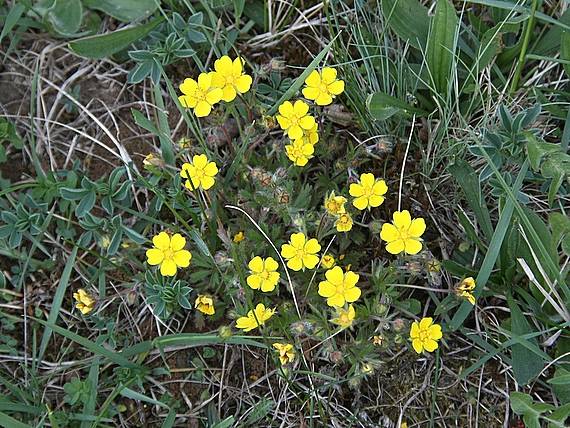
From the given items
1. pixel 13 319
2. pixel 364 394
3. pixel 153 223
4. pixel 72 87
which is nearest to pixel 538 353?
pixel 364 394

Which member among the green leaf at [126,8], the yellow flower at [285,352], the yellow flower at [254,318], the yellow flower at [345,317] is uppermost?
the green leaf at [126,8]


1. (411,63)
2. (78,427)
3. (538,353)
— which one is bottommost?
(78,427)

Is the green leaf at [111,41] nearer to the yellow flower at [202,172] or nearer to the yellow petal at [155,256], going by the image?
the yellow flower at [202,172]

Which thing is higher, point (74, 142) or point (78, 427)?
point (74, 142)

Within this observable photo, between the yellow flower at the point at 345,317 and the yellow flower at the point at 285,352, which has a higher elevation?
the yellow flower at the point at 345,317

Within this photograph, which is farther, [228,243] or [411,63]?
[411,63]

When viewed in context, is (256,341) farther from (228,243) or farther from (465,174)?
(465,174)

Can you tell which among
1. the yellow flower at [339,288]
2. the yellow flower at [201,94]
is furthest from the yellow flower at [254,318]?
the yellow flower at [201,94]

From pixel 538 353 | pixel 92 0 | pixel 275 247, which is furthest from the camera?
pixel 92 0
